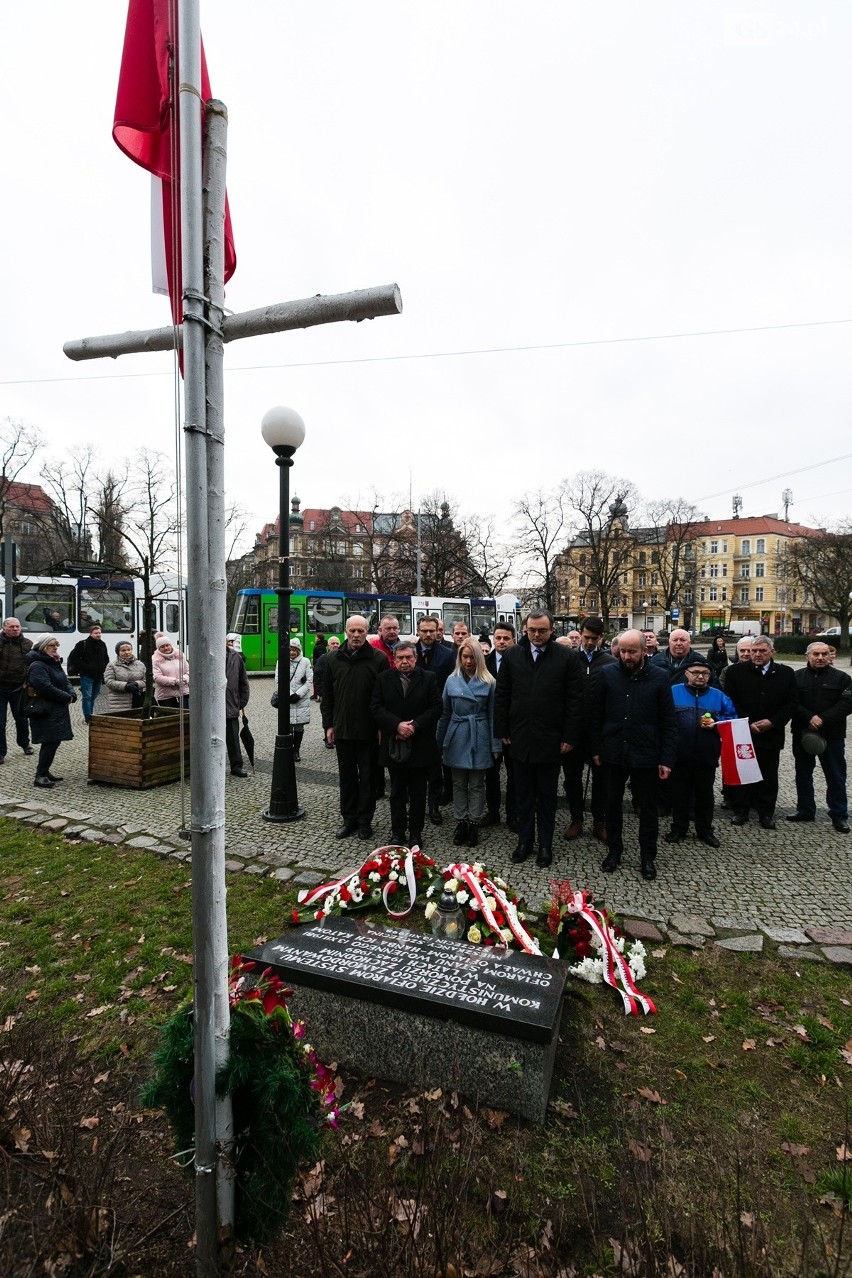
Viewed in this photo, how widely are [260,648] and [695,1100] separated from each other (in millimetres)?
21281

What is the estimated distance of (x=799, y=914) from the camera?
4465 millimetres

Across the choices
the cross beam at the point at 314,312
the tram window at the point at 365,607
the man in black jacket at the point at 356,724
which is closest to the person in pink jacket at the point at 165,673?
the man in black jacket at the point at 356,724

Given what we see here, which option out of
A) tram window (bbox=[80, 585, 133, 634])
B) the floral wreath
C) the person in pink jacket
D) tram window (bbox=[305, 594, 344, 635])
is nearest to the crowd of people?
the person in pink jacket

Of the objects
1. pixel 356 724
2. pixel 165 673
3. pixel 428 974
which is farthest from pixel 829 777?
pixel 165 673

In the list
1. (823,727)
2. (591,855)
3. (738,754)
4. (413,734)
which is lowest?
(591,855)

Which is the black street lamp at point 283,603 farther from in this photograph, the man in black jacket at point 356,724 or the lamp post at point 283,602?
the man in black jacket at point 356,724

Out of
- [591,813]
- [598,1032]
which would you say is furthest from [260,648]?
[598,1032]

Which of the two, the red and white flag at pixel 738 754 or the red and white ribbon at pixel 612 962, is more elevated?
the red and white flag at pixel 738 754

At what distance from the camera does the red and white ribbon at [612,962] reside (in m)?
3.31

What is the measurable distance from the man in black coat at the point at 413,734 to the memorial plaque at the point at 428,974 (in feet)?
7.89

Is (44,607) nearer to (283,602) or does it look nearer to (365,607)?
(365,607)

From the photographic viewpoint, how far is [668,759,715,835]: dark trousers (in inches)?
243

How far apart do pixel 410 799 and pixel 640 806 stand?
6.75ft

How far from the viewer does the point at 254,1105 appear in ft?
5.69
